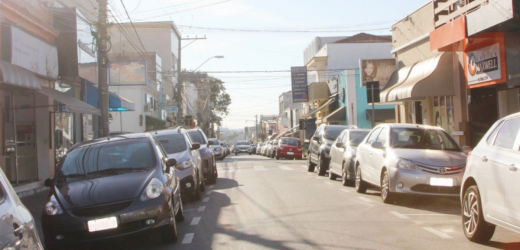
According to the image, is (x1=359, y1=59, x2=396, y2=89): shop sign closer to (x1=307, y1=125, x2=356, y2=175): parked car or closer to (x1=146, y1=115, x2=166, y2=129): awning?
(x1=307, y1=125, x2=356, y2=175): parked car

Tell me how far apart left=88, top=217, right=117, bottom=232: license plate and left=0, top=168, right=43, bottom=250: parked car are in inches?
101

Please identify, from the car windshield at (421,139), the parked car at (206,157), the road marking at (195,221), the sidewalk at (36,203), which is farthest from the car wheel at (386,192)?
the sidewalk at (36,203)

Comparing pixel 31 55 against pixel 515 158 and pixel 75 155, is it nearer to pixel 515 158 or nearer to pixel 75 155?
pixel 75 155

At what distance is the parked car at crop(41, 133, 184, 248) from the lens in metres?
6.99

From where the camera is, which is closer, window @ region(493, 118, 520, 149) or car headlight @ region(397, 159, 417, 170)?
window @ region(493, 118, 520, 149)

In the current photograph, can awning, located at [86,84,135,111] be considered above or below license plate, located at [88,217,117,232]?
above

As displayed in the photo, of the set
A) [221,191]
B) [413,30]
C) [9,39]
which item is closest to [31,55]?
[9,39]

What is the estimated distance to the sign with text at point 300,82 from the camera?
158 feet

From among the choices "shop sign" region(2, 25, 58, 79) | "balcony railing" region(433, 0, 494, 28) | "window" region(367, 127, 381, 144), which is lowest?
"window" region(367, 127, 381, 144)

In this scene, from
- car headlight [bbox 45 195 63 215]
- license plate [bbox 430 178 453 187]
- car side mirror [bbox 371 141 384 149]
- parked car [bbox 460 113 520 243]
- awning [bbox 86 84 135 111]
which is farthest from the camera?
awning [bbox 86 84 135 111]

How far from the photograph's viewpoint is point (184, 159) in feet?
40.9

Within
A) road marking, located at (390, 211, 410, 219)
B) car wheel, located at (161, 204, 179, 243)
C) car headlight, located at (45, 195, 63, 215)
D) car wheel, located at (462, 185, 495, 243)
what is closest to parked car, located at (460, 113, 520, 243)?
car wheel, located at (462, 185, 495, 243)

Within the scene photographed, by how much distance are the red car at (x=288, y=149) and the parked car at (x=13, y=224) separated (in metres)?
A: 33.4

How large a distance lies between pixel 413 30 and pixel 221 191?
1090 centimetres
